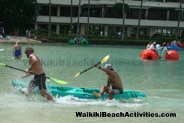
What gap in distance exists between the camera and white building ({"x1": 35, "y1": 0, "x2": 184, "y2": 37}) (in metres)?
73.2

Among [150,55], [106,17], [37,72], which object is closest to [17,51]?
[150,55]

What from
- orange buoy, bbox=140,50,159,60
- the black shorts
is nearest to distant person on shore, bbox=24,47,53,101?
the black shorts

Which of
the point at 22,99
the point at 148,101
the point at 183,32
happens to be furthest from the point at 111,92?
the point at 183,32

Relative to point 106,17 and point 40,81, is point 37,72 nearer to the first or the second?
point 40,81

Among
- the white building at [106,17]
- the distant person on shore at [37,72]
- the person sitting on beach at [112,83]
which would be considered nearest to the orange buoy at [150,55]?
the person sitting on beach at [112,83]

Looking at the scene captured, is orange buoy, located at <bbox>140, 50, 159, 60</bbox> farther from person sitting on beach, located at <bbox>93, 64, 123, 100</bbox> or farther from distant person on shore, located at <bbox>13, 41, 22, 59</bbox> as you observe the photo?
person sitting on beach, located at <bbox>93, 64, 123, 100</bbox>

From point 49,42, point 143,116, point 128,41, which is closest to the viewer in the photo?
point 143,116

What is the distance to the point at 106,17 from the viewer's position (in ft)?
242

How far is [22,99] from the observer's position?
13648 mm

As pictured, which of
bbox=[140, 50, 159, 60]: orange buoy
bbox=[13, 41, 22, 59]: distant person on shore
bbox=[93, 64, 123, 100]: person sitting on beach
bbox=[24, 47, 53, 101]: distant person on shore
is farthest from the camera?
bbox=[140, 50, 159, 60]: orange buoy

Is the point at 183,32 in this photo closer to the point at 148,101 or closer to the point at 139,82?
the point at 139,82

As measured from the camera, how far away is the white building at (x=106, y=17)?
73.2 metres

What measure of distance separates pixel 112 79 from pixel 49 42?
42.4m

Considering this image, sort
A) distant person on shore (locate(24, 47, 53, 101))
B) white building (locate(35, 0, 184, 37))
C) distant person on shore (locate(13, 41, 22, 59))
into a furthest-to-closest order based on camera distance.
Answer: white building (locate(35, 0, 184, 37)) → distant person on shore (locate(13, 41, 22, 59)) → distant person on shore (locate(24, 47, 53, 101))
